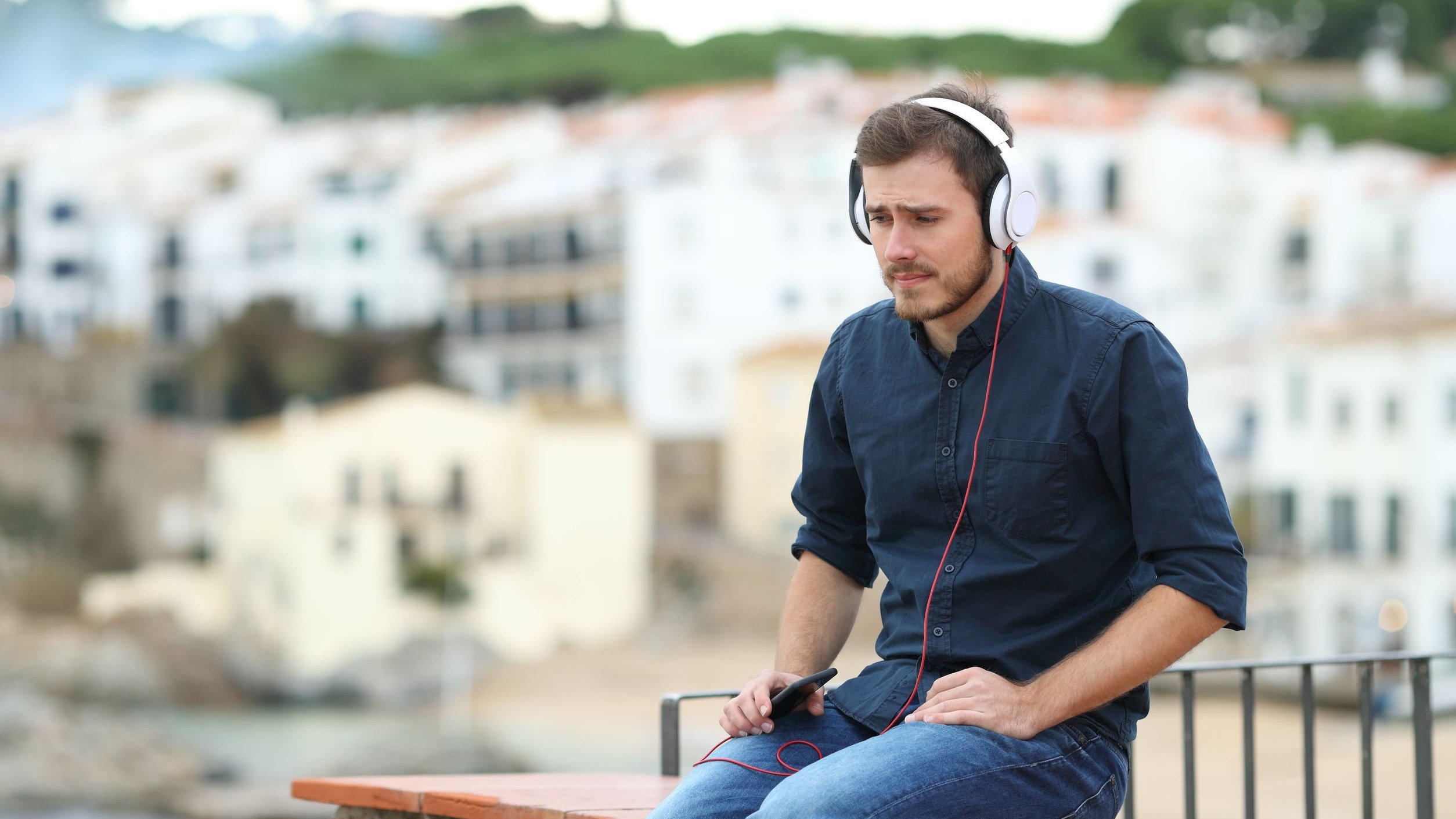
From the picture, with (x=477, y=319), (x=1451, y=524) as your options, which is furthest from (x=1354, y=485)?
(x=477, y=319)

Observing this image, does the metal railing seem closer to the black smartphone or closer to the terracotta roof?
the black smartphone

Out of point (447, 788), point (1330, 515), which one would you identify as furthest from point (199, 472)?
point (447, 788)

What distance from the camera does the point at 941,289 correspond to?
6.28 ft

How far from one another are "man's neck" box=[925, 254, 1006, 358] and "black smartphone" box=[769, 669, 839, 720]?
396 mm

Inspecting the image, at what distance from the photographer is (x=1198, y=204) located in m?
37.4

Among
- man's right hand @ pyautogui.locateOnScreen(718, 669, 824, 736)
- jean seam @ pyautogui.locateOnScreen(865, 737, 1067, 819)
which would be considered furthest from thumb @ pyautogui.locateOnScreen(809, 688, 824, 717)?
jean seam @ pyautogui.locateOnScreen(865, 737, 1067, 819)

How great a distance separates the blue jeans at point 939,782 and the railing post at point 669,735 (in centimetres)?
80

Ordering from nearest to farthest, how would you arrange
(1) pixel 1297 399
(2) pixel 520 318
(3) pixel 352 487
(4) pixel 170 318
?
(1) pixel 1297 399, (3) pixel 352 487, (2) pixel 520 318, (4) pixel 170 318

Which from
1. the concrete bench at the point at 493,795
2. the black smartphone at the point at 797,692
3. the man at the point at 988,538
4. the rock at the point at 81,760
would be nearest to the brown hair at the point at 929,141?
the man at the point at 988,538

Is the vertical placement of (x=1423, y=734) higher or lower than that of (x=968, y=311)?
lower

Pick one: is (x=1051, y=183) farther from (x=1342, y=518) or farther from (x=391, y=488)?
(x=391, y=488)

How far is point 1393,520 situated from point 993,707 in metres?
34.1

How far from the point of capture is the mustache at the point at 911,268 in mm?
1901

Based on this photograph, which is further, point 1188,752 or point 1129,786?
point 1188,752
